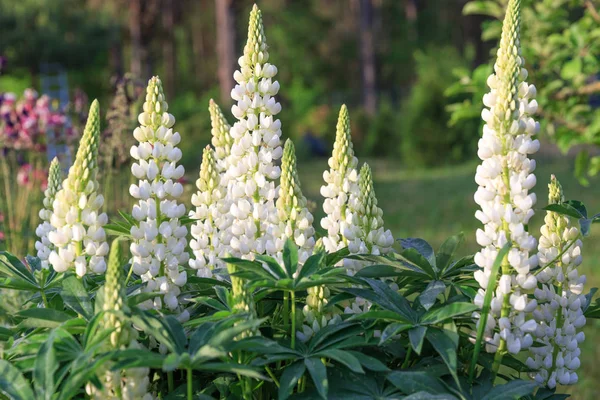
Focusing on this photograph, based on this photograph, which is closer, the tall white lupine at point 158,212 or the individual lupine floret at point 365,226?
the tall white lupine at point 158,212

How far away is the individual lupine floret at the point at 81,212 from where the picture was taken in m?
1.48

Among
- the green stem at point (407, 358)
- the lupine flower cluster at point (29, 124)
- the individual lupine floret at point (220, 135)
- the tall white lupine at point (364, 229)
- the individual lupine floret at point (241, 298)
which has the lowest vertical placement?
the green stem at point (407, 358)

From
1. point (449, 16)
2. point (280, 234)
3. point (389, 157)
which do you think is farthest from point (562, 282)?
point (449, 16)

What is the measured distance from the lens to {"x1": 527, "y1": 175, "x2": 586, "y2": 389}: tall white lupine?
1654 mm

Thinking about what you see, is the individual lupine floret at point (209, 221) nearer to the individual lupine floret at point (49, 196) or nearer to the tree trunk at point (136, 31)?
the individual lupine floret at point (49, 196)

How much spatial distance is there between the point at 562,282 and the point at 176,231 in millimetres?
833

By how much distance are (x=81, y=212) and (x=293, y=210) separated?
1.46 ft

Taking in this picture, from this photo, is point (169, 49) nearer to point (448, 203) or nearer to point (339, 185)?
point (448, 203)

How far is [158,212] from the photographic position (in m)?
1.58

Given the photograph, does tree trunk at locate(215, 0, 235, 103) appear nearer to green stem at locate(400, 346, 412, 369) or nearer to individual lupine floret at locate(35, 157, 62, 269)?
individual lupine floret at locate(35, 157, 62, 269)

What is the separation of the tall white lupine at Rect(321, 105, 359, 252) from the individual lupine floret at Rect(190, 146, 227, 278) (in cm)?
25

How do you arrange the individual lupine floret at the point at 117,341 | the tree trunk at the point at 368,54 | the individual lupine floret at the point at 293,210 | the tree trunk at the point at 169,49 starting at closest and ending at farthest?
1. the individual lupine floret at the point at 117,341
2. the individual lupine floret at the point at 293,210
3. the tree trunk at the point at 368,54
4. the tree trunk at the point at 169,49

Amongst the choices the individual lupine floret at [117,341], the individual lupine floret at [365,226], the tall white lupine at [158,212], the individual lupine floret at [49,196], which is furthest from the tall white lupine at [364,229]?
the individual lupine floret at [49,196]

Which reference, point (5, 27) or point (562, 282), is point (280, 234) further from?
point (5, 27)
